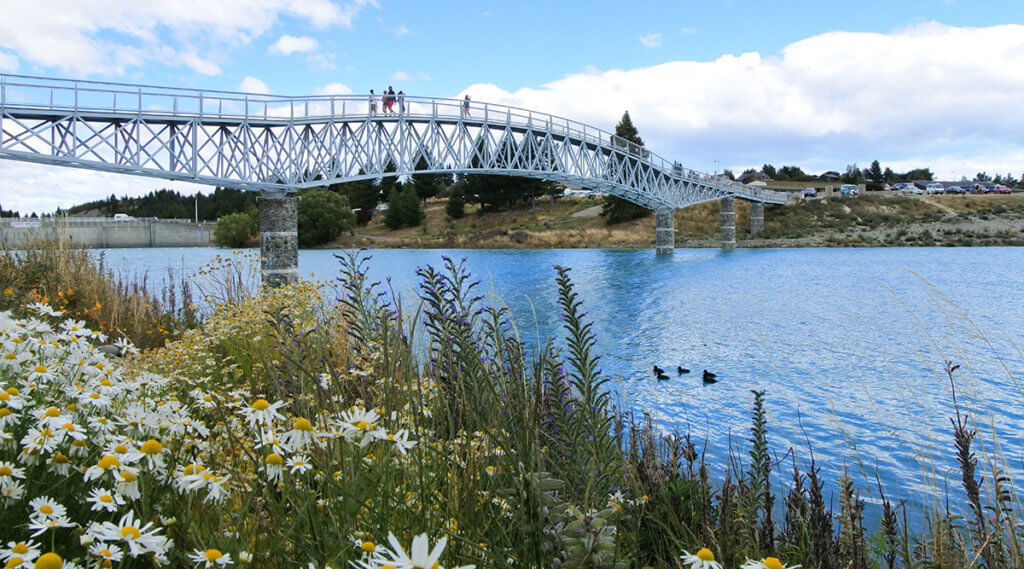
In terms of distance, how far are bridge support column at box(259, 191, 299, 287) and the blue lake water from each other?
18.2ft

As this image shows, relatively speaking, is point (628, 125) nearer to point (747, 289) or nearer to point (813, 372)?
point (747, 289)

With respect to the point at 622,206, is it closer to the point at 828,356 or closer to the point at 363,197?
the point at 363,197

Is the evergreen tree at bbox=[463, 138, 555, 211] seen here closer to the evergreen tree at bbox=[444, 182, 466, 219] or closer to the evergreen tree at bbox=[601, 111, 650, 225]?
the evergreen tree at bbox=[444, 182, 466, 219]

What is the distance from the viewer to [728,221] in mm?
74438

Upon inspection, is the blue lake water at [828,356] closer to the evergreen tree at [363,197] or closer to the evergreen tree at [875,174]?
the evergreen tree at [363,197]

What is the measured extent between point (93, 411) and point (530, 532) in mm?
1751

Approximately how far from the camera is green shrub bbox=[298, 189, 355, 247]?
75312mm

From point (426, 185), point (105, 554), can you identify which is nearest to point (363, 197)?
point (426, 185)

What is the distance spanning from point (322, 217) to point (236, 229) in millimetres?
9685

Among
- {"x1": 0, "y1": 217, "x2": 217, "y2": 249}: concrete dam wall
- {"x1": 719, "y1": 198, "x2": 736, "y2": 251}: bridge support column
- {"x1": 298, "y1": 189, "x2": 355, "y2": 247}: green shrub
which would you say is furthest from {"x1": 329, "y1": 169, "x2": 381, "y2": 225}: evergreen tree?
{"x1": 719, "y1": 198, "x2": 736, "y2": 251}: bridge support column

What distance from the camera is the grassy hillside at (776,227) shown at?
67750 millimetres

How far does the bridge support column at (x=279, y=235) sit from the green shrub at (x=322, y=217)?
37499 millimetres

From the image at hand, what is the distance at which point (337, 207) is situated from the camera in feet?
251

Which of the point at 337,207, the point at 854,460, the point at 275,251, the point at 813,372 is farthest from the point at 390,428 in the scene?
the point at 337,207
